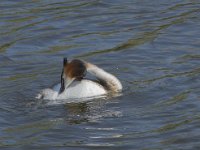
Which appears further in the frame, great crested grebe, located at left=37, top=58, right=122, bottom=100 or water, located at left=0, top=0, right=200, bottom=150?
great crested grebe, located at left=37, top=58, right=122, bottom=100

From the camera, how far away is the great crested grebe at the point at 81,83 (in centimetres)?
1158

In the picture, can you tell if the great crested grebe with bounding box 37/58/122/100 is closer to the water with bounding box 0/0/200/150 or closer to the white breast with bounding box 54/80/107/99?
the white breast with bounding box 54/80/107/99

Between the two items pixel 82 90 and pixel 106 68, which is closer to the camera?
pixel 82 90

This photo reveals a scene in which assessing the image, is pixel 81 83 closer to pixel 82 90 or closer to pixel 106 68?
pixel 82 90

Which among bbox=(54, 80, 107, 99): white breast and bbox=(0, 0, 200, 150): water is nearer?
bbox=(0, 0, 200, 150): water

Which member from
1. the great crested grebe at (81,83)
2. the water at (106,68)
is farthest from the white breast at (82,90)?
the water at (106,68)

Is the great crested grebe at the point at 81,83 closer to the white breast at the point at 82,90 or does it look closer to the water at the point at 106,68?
the white breast at the point at 82,90

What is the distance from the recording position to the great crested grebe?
A: 456 inches

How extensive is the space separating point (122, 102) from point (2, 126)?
178 centimetres

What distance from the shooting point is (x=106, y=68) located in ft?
43.4

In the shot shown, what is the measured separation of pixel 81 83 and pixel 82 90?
0.09 metres

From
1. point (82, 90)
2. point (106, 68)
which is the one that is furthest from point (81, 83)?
point (106, 68)

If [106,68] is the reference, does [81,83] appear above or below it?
above

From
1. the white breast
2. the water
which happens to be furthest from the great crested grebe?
the water
